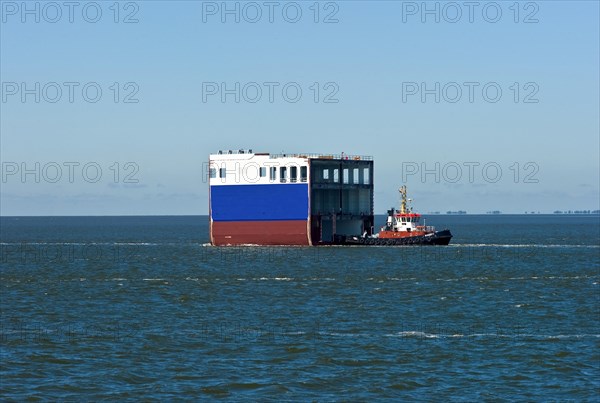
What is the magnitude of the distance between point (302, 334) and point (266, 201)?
220 ft

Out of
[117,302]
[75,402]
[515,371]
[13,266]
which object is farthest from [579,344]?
[13,266]

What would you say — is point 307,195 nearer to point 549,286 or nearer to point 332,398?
point 549,286

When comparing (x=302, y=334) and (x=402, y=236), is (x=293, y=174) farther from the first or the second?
(x=302, y=334)

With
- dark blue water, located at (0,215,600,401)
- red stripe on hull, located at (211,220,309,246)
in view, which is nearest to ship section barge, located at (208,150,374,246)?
red stripe on hull, located at (211,220,309,246)

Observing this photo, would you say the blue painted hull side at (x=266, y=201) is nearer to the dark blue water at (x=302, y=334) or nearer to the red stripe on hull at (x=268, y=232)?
the red stripe on hull at (x=268, y=232)

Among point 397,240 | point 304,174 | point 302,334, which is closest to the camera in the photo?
point 302,334

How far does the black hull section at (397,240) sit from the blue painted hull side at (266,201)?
7.67m

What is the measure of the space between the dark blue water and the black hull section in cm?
2989

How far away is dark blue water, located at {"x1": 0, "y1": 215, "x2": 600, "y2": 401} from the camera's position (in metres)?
31.7

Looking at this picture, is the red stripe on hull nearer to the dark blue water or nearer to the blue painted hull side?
the blue painted hull side

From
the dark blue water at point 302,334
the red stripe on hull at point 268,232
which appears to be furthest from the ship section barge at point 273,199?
the dark blue water at point 302,334

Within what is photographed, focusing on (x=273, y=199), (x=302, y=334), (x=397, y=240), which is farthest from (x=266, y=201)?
(x=302, y=334)

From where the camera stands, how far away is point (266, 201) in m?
109

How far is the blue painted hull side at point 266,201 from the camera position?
356 feet
